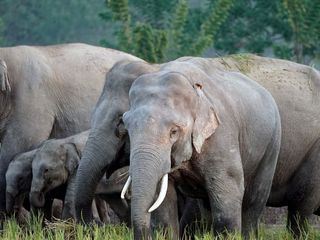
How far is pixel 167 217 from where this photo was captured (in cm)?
1121

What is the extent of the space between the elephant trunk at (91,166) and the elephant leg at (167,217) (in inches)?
30.6

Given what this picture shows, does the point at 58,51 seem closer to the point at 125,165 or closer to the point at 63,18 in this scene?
the point at 125,165

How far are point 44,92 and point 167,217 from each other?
401 centimetres

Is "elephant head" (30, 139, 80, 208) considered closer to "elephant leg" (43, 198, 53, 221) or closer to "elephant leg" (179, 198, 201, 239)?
"elephant leg" (43, 198, 53, 221)

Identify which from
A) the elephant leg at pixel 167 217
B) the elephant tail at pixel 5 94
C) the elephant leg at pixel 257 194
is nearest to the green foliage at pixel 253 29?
the elephant tail at pixel 5 94

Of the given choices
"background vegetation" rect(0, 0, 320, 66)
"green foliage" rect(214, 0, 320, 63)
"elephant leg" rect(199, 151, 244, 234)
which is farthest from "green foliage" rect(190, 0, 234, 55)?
"elephant leg" rect(199, 151, 244, 234)

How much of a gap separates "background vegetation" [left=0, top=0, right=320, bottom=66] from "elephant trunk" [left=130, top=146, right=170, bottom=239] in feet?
17.6

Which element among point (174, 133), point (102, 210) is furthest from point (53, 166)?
point (174, 133)

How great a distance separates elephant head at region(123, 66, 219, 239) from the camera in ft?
32.6

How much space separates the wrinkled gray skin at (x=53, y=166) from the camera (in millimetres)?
13391

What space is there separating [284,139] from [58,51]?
3.39m

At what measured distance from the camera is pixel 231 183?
436 inches

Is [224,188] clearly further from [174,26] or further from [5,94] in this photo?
[174,26]

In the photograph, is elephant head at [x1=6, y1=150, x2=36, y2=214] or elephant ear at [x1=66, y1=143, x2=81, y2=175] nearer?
elephant ear at [x1=66, y1=143, x2=81, y2=175]
